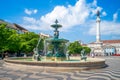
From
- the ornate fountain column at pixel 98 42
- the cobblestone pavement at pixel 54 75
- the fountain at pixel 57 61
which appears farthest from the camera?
the ornate fountain column at pixel 98 42

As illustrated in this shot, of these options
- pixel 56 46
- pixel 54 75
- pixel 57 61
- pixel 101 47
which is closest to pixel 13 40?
pixel 56 46

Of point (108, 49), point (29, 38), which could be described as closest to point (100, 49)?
point (108, 49)

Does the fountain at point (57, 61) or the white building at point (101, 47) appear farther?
the white building at point (101, 47)

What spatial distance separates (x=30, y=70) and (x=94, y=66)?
651cm

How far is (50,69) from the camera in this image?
2008 centimetres

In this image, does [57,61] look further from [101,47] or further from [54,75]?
[101,47]

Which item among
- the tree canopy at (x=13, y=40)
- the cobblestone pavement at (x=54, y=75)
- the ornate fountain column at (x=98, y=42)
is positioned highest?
the ornate fountain column at (x=98, y=42)

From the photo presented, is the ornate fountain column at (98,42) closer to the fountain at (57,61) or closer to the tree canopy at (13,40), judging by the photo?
the tree canopy at (13,40)

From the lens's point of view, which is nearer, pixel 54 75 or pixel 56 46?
pixel 54 75

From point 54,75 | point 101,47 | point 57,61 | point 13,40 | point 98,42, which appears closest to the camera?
point 54,75

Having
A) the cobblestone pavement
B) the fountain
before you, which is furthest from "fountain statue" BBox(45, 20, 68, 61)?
the cobblestone pavement

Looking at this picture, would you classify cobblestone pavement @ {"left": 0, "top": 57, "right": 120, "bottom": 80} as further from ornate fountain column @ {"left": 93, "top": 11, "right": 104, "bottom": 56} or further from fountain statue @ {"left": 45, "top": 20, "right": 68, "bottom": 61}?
ornate fountain column @ {"left": 93, "top": 11, "right": 104, "bottom": 56}

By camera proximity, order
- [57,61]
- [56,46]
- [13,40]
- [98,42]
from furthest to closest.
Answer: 1. [98,42]
2. [13,40]
3. [56,46]
4. [57,61]

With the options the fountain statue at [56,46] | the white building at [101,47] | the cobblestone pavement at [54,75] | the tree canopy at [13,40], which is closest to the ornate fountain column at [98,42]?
the white building at [101,47]
